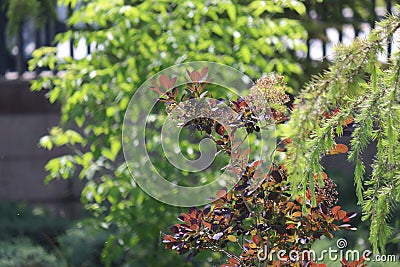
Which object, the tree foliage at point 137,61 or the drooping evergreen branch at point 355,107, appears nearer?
the drooping evergreen branch at point 355,107

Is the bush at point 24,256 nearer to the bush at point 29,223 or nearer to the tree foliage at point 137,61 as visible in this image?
the bush at point 29,223

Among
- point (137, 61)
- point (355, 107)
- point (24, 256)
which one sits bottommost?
point (24, 256)

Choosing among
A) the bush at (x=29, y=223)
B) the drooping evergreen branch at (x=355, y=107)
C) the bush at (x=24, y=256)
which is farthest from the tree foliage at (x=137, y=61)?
the drooping evergreen branch at (x=355, y=107)

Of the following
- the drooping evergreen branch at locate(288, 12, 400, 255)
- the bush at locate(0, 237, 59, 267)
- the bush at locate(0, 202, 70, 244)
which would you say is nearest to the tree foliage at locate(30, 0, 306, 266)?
the bush at locate(0, 237, 59, 267)

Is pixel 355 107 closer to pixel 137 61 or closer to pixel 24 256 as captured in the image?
pixel 137 61

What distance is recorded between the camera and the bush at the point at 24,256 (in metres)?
5.16

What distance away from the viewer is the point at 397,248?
5.04 metres

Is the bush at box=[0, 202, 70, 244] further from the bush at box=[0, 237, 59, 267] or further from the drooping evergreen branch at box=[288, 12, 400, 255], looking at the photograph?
the drooping evergreen branch at box=[288, 12, 400, 255]

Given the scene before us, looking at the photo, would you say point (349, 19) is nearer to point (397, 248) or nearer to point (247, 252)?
point (397, 248)

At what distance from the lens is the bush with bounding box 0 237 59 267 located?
5.16m

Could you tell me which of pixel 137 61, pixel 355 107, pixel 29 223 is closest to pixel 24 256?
pixel 29 223

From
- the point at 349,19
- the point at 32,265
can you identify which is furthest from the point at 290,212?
the point at 349,19

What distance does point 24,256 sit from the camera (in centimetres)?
524

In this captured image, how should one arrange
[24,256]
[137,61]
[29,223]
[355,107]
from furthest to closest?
1. [29,223]
2. [24,256]
3. [137,61]
4. [355,107]
